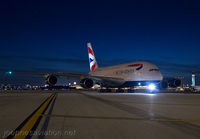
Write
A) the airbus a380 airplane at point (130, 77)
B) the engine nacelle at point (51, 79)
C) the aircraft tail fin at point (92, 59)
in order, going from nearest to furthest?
1. the airbus a380 airplane at point (130, 77)
2. the engine nacelle at point (51, 79)
3. the aircraft tail fin at point (92, 59)

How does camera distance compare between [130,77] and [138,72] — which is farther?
[130,77]

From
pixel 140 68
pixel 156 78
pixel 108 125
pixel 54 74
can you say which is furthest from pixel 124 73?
pixel 108 125

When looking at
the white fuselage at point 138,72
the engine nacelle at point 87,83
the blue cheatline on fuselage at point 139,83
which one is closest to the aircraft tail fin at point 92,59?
the white fuselage at point 138,72

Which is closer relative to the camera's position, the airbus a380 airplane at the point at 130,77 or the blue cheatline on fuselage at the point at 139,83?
the blue cheatline on fuselage at the point at 139,83

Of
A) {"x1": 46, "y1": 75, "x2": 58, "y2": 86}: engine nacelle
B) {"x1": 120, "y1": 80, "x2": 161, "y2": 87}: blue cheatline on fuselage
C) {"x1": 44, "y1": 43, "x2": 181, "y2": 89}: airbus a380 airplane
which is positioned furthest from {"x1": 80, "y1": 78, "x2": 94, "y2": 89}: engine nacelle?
{"x1": 120, "y1": 80, "x2": 161, "y2": 87}: blue cheatline on fuselage

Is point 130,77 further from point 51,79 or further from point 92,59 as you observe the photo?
point 92,59

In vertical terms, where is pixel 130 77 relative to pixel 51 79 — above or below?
above

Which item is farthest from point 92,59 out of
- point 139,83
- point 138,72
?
point 139,83

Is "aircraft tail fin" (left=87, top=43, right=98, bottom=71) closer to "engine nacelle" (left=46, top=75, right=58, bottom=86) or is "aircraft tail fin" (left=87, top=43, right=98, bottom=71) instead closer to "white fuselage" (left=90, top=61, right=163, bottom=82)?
"white fuselage" (left=90, top=61, right=163, bottom=82)

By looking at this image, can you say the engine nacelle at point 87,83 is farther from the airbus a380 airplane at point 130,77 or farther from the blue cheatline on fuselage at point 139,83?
the blue cheatline on fuselage at point 139,83

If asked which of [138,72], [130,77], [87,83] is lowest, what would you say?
[87,83]

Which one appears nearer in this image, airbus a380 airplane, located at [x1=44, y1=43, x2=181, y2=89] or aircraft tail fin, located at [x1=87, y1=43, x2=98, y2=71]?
airbus a380 airplane, located at [x1=44, y1=43, x2=181, y2=89]

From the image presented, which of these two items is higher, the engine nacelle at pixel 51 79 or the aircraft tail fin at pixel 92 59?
the aircraft tail fin at pixel 92 59

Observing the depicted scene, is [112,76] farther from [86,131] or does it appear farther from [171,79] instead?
[86,131]
